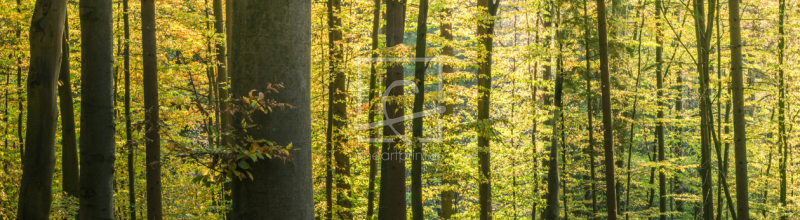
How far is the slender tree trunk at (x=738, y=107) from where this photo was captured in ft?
24.7

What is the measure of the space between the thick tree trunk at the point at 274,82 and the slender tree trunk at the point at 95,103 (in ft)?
8.95

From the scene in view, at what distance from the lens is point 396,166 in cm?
762

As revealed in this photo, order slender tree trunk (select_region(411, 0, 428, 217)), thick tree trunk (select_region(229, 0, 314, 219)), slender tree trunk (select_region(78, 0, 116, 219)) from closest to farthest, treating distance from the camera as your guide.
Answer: thick tree trunk (select_region(229, 0, 314, 219))
slender tree trunk (select_region(78, 0, 116, 219))
slender tree trunk (select_region(411, 0, 428, 217))

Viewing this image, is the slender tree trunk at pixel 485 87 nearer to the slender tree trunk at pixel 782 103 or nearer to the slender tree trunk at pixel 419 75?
the slender tree trunk at pixel 419 75

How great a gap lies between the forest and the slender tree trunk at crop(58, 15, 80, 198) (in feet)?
0.08

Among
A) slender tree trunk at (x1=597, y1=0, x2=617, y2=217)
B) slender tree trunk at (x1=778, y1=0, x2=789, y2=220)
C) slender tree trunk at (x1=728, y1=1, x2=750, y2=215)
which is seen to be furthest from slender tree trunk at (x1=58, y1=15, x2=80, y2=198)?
slender tree trunk at (x1=778, y1=0, x2=789, y2=220)

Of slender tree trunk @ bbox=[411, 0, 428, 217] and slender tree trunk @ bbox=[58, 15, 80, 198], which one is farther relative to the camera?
slender tree trunk @ bbox=[411, 0, 428, 217]

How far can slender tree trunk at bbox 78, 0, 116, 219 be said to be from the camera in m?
4.47

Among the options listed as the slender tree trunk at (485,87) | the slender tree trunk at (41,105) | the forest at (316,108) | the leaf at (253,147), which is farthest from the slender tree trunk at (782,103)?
the slender tree trunk at (41,105)

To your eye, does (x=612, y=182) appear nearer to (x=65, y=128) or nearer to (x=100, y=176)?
(x=100, y=176)

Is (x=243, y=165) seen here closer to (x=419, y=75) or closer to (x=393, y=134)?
(x=419, y=75)

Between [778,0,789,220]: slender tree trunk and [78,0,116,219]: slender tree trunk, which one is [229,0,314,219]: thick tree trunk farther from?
[778,0,789,220]: slender tree trunk

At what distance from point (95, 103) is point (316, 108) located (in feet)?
24.7

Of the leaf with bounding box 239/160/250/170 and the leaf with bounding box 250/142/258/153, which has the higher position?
the leaf with bounding box 250/142/258/153
